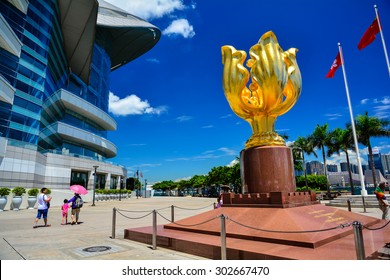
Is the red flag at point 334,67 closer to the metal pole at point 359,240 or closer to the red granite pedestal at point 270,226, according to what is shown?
the red granite pedestal at point 270,226

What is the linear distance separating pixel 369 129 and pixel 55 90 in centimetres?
4025

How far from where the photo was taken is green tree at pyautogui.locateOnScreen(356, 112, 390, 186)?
2895 cm

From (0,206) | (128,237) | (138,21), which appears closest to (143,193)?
(138,21)

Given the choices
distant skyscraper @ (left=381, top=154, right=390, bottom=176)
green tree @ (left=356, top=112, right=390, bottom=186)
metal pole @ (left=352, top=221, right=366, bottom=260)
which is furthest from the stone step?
distant skyscraper @ (left=381, top=154, right=390, bottom=176)

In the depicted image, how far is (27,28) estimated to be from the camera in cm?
2966

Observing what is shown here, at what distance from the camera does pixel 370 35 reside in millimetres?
17031

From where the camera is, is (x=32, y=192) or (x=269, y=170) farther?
(x=32, y=192)

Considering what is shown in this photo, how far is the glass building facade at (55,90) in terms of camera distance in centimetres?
2573

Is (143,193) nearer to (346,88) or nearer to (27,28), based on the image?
(27,28)

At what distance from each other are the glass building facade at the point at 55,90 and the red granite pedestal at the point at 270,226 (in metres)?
20.7

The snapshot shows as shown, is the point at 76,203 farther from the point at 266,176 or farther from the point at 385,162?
the point at 385,162

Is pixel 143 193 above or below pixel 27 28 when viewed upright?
below

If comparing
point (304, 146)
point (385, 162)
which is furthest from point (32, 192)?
point (385, 162)
